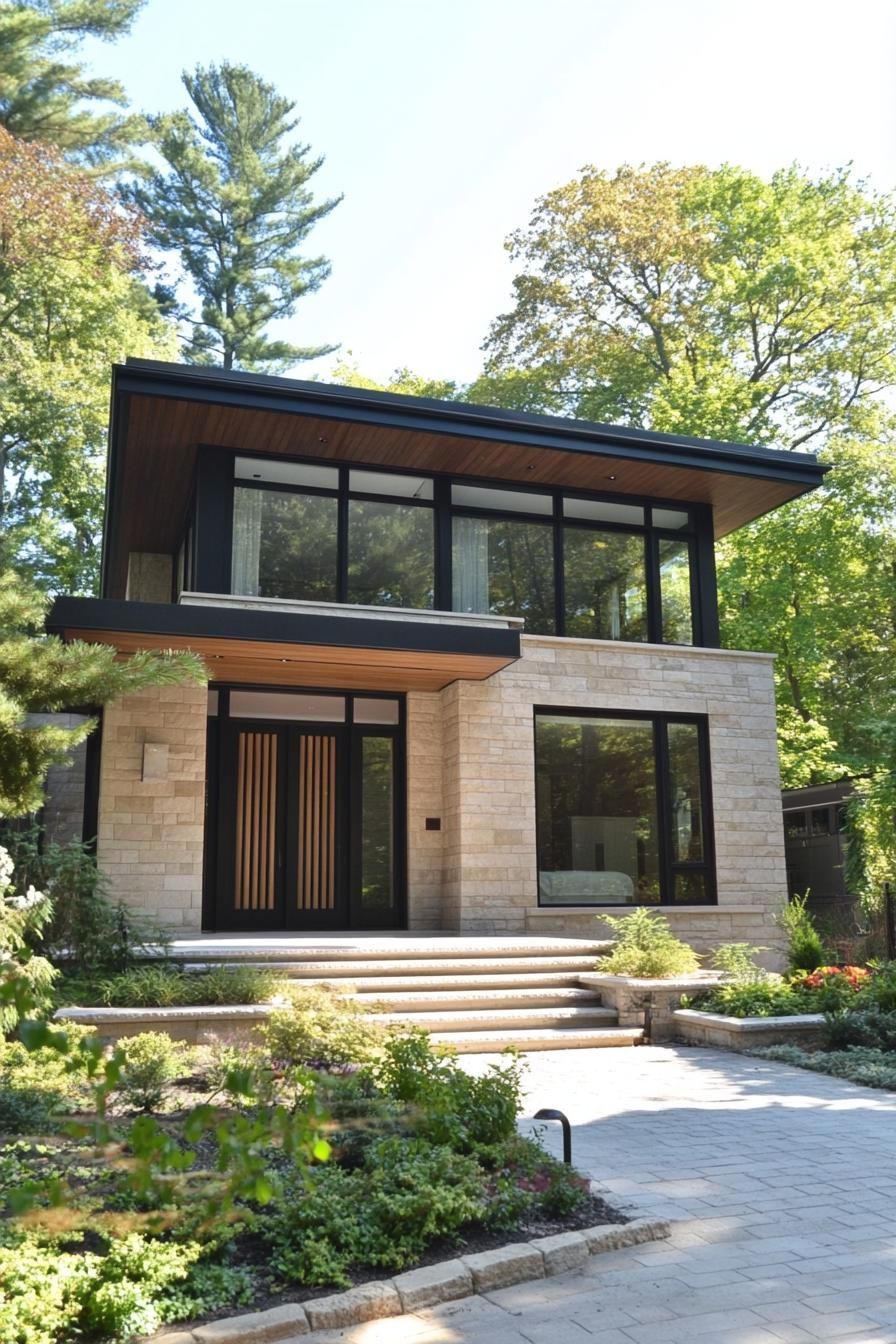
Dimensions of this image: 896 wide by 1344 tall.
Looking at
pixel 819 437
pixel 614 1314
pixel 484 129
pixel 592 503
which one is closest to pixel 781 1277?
pixel 614 1314

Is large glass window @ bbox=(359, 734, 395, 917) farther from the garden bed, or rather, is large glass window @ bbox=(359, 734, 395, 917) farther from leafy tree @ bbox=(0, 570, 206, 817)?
the garden bed

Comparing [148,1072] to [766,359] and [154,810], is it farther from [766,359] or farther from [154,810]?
[766,359]

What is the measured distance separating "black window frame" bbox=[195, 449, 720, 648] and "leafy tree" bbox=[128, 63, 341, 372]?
18.9 metres

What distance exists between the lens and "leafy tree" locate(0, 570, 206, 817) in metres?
8.62

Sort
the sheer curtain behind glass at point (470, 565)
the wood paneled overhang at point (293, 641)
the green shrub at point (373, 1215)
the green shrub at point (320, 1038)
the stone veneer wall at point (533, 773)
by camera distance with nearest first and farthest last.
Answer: the green shrub at point (373, 1215) → the green shrub at point (320, 1038) → the wood paneled overhang at point (293, 641) → the stone veneer wall at point (533, 773) → the sheer curtain behind glass at point (470, 565)

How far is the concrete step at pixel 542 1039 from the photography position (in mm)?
9266

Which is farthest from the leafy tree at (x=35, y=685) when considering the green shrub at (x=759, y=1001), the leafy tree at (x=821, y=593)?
the leafy tree at (x=821, y=593)

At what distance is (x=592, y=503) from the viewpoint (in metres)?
14.6

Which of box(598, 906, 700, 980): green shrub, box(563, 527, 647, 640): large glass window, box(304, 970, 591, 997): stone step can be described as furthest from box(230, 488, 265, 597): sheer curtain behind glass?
box(598, 906, 700, 980): green shrub

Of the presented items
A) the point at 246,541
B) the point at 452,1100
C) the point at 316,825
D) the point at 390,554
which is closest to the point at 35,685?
the point at 246,541

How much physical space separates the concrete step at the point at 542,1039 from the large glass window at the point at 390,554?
566cm

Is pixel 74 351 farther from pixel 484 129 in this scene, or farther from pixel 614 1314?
pixel 614 1314

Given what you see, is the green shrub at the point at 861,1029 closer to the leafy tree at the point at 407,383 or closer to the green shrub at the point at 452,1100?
the green shrub at the point at 452,1100

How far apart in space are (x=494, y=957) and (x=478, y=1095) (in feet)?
18.0
